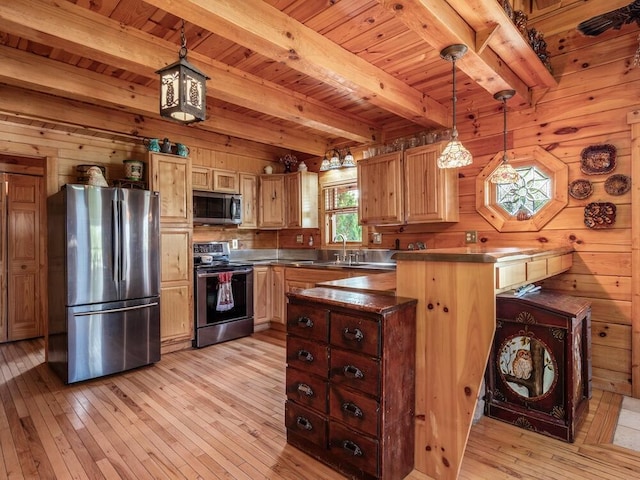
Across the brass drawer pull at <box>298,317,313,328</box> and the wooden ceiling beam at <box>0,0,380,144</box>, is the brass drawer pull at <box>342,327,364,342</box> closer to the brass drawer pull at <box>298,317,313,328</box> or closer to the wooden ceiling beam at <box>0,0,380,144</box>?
the brass drawer pull at <box>298,317,313,328</box>

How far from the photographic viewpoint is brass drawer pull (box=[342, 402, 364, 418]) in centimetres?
174

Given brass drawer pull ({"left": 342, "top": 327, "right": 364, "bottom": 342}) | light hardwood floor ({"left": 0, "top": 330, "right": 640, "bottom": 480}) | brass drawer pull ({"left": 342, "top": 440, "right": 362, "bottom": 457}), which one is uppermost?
brass drawer pull ({"left": 342, "top": 327, "right": 364, "bottom": 342})

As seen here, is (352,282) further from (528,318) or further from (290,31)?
(290,31)

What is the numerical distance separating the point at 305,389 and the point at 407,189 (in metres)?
2.40

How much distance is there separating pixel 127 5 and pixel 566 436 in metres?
3.64

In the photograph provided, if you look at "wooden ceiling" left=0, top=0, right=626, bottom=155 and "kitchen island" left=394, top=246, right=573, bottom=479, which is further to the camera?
"wooden ceiling" left=0, top=0, right=626, bottom=155

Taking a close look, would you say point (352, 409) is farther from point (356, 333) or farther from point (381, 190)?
point (381, 190)

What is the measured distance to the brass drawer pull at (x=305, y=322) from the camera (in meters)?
1.96

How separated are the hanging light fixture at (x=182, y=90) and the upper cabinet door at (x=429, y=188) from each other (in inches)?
89.1

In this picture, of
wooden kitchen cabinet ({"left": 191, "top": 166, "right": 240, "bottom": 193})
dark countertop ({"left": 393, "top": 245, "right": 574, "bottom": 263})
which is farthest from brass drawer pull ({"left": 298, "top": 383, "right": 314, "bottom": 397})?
wooden kitchen cabinet ({"left": 191, "top": 166, "right": 240, "bottom": 193})

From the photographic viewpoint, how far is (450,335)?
177cm

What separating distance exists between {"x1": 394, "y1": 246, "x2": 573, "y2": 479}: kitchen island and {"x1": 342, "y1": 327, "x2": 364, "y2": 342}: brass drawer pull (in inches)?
13.9

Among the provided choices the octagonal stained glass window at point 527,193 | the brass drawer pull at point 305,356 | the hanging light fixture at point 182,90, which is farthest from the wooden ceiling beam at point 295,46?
the brass drawer pull at point 305,356

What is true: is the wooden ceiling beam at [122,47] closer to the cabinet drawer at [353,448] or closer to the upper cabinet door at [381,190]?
the upper cabinet door at [381,190]
